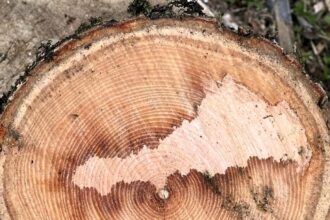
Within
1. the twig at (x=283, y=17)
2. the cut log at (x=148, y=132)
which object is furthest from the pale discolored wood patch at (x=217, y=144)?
the twig at (x=283, y=17)

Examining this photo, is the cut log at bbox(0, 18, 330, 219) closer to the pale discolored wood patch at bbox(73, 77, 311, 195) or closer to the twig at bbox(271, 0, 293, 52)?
the pale discolored wood patch at bbox(73, 77, 311, 195)

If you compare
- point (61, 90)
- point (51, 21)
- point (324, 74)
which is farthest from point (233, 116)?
point (324, 74)

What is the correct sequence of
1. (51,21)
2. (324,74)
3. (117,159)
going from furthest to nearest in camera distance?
(324,74) → (51,21) → (117,159)

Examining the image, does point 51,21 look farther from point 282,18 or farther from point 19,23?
point 282,18

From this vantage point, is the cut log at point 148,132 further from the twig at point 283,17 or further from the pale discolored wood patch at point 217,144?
the twig at point 283,17

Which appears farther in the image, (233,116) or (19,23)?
(19,23)

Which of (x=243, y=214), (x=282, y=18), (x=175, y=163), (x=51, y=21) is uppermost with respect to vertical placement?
(x=282, y=18)

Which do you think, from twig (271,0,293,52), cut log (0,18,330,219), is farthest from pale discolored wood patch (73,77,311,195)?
twig (271,0,293,52)

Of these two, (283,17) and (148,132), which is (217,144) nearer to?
(148,132)

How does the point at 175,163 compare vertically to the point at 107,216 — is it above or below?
above
